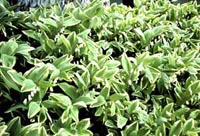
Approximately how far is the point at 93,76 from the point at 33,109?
41cm

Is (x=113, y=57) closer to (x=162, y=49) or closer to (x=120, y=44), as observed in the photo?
(x=120, y=44)

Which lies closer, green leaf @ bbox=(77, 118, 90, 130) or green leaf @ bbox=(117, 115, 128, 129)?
green leaf @ bbox=(77, 118, 90, 130)

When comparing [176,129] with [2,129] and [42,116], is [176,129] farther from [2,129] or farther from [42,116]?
[2,129]

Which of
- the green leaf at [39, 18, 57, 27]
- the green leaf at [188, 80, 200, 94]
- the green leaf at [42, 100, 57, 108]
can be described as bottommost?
the green leaf at [188, 80, 200, 94]

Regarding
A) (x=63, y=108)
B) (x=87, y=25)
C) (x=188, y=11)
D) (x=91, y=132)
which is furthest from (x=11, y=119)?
(x=188, y=11)

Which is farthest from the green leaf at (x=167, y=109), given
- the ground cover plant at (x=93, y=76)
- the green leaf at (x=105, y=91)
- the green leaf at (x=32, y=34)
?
the green leaf at (x=32, y=34)

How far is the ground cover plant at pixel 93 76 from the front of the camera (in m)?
2.12

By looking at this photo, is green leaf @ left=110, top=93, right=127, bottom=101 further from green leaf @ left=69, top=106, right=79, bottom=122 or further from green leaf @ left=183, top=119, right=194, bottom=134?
green leaf @ left=183, top=119, right=194, bottom=134

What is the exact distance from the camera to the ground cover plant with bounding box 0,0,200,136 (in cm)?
212

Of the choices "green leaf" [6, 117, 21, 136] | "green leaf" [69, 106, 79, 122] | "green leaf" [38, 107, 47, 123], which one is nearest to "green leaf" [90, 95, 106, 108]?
"green leaf" [69, 106, 79, 122]

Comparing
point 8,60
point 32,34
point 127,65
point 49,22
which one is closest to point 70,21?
point 49,22

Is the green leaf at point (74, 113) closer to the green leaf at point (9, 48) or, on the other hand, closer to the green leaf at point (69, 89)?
the green leaf at point (69, 89)

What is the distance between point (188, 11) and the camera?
12.3 ft

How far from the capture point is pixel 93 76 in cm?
230
